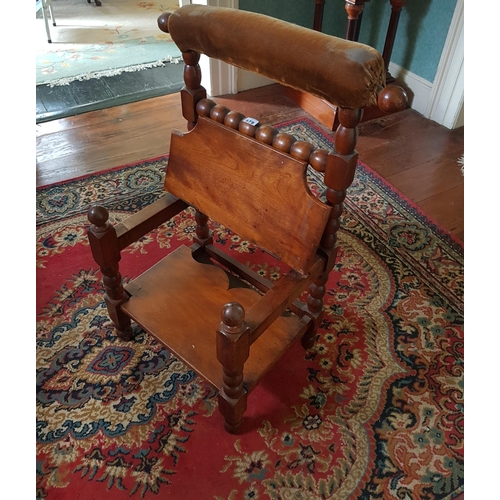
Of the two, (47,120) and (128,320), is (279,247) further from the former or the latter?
(47,120)

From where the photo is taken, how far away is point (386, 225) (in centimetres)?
201

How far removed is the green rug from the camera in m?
3.08

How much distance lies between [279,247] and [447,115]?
194 cm

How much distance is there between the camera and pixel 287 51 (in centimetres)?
96

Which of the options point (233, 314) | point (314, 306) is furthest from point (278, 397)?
point (233, 314)

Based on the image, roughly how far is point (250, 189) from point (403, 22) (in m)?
2.07

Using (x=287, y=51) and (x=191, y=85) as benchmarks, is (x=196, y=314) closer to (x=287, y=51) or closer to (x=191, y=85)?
(x=191, y=85)

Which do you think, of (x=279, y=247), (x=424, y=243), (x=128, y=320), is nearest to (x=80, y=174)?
(x=128, y=320)

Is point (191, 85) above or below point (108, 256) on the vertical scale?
above

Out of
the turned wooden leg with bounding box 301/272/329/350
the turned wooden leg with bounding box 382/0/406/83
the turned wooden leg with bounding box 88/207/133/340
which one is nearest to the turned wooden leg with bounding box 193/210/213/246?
the turned wooden leg with bounding box 88/207/133/340

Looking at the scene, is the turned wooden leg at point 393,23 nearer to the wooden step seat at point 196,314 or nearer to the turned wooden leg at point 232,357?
the wooden step seat at point 196,314

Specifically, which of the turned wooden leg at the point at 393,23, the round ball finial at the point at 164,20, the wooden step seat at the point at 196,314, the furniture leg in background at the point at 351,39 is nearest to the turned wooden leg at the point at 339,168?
the wooden step seat at the point at 196,314

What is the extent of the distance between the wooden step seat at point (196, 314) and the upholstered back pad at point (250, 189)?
0.94 feet

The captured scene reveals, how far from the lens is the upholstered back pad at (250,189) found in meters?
1.11
